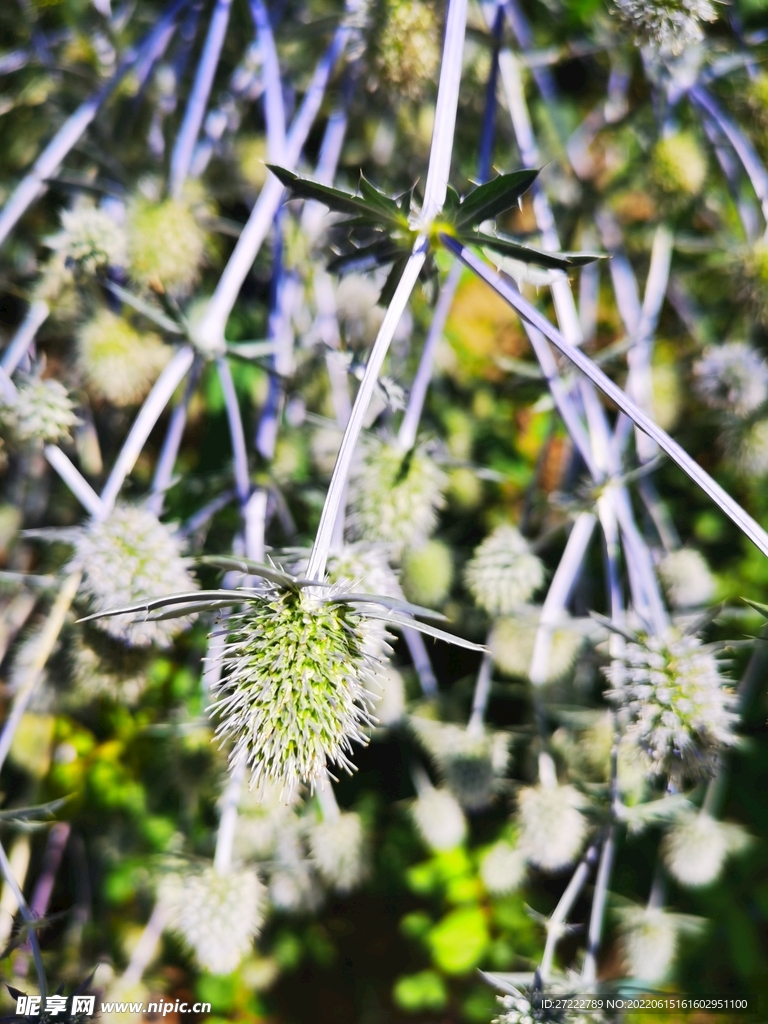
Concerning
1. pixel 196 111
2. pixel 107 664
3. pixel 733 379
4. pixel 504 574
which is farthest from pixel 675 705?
pixel 196 111

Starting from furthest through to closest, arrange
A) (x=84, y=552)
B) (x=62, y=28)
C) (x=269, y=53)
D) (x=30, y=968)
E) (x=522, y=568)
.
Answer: (x=62, y=28)
(x=30, y=968)
(x=269, y=53)
(x=522, y=568)
(x=84, y=552)

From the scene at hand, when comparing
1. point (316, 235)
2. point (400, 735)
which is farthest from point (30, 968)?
point (316, 235)

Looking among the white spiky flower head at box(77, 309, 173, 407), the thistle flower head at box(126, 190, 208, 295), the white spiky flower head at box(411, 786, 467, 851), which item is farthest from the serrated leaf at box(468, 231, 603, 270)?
the white spiky flower head at box(411, 786, 467, 851)

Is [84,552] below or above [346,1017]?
above

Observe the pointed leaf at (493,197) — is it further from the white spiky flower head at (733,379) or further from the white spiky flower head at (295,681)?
the white spiky flower head at (733,379)

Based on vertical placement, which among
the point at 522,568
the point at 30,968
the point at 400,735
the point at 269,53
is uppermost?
the point at 269,53

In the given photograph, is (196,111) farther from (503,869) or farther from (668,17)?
(503,869)

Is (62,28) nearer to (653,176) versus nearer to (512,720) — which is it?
(653,176)

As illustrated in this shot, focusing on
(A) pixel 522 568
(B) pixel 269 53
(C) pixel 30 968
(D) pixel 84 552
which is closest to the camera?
(D) pixel 84 552
